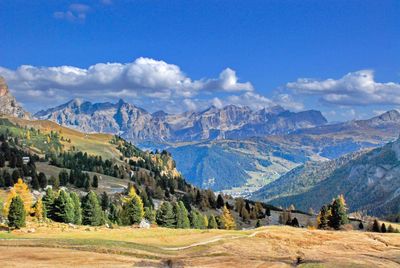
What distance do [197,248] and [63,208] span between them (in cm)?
5147

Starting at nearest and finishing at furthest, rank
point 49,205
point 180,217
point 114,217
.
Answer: point 49,205
point 180,217
point 114,217

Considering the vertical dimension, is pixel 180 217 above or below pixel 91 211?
below

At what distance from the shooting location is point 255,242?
7250 cm

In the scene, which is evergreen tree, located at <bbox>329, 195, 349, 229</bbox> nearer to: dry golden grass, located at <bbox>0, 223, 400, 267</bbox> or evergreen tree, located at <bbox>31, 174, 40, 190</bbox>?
dry golden grass, located at <bbox>0, 223, 400, 267</bbox>

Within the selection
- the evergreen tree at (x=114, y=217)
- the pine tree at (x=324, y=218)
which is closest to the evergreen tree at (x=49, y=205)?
the evergreen tree at (x=114, y=217)

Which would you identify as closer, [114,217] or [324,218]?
[114,217]

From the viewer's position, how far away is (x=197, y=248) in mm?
66250

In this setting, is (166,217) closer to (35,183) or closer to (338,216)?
(338,216)

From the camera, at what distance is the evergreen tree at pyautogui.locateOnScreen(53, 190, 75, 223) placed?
107m

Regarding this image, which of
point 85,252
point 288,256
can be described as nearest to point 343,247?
point 288,256

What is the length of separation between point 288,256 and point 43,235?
37.0 metres

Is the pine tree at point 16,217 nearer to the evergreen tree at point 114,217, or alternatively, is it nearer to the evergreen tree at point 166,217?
the evergreen tree at point 114,217

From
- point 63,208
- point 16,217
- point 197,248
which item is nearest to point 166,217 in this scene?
point 63,208

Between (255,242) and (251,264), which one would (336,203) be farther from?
(251,264)
